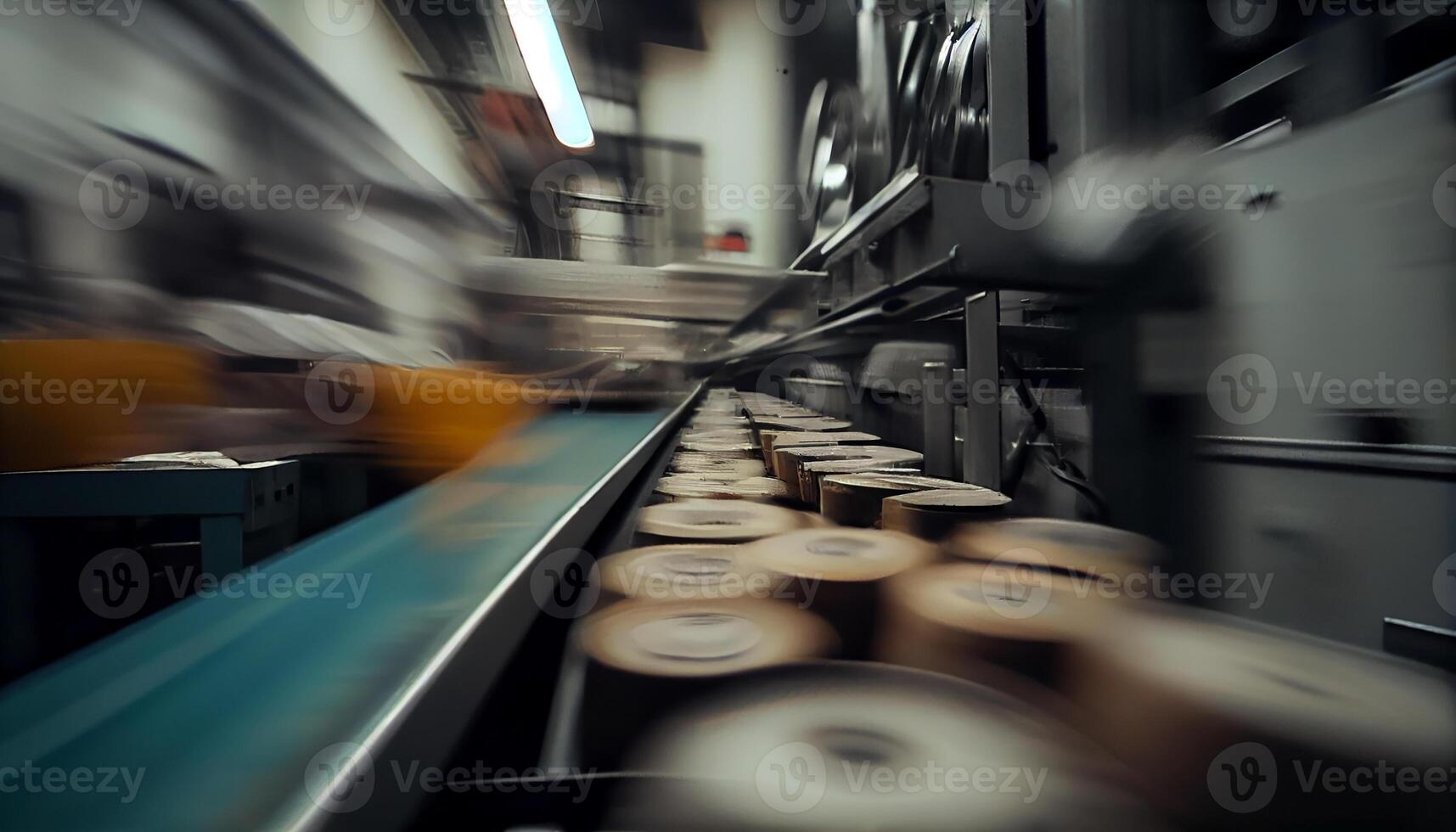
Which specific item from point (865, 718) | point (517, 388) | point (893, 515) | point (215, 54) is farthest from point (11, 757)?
point (517, 388)

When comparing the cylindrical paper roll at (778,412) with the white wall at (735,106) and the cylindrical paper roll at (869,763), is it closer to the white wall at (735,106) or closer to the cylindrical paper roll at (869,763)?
the white wall at (735,106)

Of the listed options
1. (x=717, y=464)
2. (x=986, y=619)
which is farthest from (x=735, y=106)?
(x=986, y=619)

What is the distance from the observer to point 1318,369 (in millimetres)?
633

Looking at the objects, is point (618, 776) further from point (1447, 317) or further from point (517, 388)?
point (517, 388)

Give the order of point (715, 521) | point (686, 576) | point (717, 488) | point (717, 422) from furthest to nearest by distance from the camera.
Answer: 1. point (717, 422)
2. point (717, 488)
3. point (715, 521)
4. point (686, 576)

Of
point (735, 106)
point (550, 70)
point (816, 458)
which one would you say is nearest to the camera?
point (816, 458)

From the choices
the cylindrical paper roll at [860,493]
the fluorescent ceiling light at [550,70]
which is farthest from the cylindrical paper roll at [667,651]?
the fluorescent ceiling light at [550,70]

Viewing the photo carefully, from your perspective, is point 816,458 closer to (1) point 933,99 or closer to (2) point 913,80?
(1) point 933,99

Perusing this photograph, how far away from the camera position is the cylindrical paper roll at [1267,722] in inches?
11.8

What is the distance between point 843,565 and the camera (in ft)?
2.01

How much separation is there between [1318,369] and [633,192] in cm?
294

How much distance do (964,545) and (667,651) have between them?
0.42 meters

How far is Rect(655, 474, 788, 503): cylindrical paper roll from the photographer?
41.0 inches

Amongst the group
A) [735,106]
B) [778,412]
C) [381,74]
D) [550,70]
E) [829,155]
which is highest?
[735,106]
